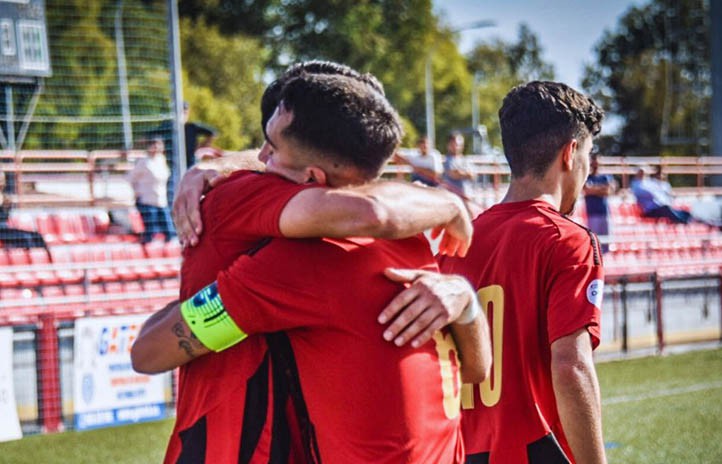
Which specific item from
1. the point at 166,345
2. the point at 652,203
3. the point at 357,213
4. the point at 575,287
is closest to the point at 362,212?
the point at 357,213

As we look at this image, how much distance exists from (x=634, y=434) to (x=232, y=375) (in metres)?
5.96

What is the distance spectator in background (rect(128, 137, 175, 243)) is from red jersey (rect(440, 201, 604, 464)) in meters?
9.01

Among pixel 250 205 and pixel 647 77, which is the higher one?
pixel 647 77

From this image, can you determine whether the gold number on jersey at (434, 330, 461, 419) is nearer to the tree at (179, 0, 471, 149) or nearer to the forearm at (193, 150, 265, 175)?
the forearm at (193, 150, 265, 175)

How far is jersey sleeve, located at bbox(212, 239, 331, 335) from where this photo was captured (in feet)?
6.76

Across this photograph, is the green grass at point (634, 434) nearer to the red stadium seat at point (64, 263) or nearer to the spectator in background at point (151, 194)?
the red stadium seat at point (64, 263)

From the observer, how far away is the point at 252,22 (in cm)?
4816

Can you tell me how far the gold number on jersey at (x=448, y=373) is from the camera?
2.21 metres

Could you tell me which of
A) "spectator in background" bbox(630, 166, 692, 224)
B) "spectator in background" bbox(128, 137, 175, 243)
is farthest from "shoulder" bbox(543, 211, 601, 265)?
"spectator in background" bbox(630, 166, 692, 224)

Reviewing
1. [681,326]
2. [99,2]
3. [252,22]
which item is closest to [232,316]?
[681,326]

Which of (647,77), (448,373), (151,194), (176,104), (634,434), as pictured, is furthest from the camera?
(647,77)

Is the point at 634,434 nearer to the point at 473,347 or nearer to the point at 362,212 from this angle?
the point at 473,347

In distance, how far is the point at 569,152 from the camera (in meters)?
3.02

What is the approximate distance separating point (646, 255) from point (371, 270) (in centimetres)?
1349
